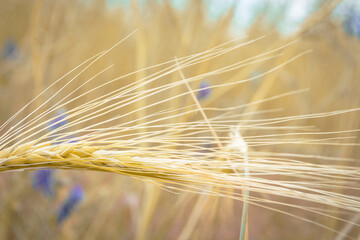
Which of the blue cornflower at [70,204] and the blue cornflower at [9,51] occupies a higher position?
the blue cornflower at [9,51]

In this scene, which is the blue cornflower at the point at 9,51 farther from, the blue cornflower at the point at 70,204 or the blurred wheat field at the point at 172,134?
the blue cornflower at the point at 70,204

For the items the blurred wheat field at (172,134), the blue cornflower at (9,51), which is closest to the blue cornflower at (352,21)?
the blurred wheat field at (172,134)

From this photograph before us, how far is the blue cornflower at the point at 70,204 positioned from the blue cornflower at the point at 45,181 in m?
0.05

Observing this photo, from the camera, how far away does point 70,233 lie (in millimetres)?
873

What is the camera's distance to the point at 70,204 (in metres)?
0.89

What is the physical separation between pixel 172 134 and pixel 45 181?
1.33 ft

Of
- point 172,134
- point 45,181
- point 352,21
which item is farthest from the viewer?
point 352,21

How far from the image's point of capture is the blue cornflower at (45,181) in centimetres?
84

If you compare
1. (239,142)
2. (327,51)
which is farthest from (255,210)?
(239,142)

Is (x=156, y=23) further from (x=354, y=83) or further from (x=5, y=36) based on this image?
(x=5, y=36)

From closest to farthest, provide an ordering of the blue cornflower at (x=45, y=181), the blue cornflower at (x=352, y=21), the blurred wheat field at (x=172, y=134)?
1. the blurred wheat field at (x=172, y=134)
2. the blue cornflower at (x=45, y=181)
3. the blue cornflower at (x=352, y=21)

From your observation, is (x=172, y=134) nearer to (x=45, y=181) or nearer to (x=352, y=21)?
(x=45, y=181)

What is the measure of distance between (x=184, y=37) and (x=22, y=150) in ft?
1.85

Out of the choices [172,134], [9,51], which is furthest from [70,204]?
[9,51]
